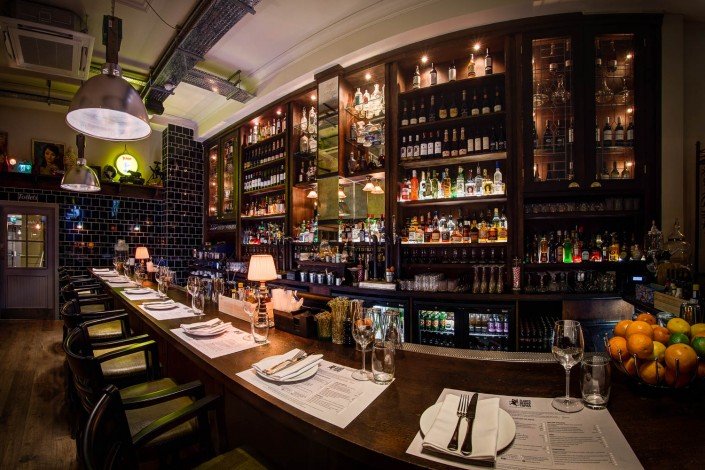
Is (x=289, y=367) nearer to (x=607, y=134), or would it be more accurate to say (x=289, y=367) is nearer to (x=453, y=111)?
(x=453, y=111)

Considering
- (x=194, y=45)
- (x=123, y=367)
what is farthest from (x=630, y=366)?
(x=194, y=45)

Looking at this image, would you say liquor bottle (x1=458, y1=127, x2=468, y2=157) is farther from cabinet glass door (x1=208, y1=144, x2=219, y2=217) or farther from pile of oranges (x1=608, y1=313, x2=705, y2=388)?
cabinet glass door (x1=208, y1=144, x2=219, y2=217)

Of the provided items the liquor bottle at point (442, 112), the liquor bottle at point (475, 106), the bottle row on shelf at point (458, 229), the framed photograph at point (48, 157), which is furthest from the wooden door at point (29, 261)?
the liquor bottle at point (475, 106)

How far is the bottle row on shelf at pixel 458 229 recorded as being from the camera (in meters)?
3.66

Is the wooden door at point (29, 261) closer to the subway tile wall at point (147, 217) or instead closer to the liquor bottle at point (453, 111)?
the subway tile wall at point (147, 217)

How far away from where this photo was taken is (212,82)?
4855mm

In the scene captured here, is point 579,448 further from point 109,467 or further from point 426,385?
point 109,467

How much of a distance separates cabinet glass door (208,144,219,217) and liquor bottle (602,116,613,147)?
6391mm

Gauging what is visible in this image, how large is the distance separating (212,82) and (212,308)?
11.9ft

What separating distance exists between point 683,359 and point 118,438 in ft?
5.52

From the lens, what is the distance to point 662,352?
3.60 ft

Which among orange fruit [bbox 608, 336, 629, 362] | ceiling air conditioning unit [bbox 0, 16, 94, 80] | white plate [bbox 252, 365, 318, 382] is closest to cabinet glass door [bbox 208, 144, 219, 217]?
ceiling air conditioning unit [bbox 0, 16, 94, 80]

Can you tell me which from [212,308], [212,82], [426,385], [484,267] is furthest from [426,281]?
[212,82]

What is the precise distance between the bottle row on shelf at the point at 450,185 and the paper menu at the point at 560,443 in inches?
114
